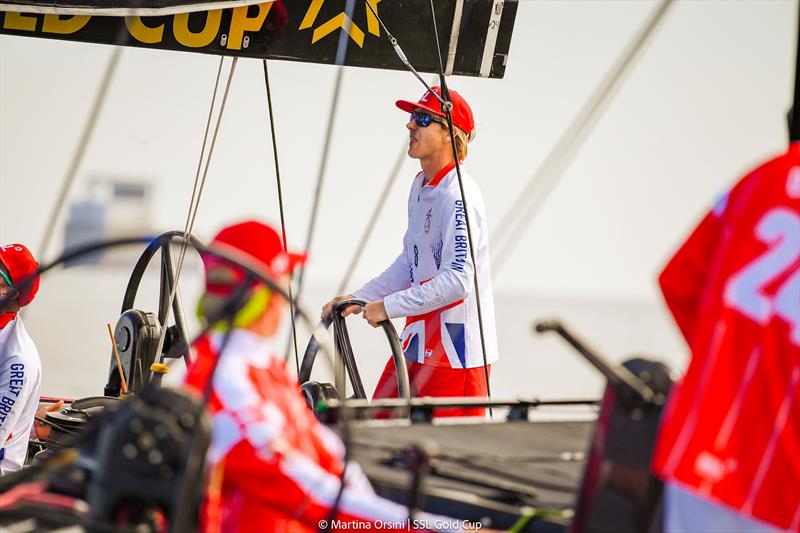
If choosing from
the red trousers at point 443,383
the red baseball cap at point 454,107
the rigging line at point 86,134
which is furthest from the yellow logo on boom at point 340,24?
the red trousers at point 443,383

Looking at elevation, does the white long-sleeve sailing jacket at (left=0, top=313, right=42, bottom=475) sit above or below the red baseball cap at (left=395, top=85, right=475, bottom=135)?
below

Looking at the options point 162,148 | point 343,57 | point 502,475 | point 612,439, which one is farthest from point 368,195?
point 162,148

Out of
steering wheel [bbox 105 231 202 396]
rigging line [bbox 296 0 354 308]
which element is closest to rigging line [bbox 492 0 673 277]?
rigging line [bbox 296 0 354 308]

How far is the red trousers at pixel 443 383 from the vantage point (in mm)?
3803

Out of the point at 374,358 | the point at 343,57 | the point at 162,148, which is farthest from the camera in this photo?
the point at 162,148

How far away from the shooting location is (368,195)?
736 cm

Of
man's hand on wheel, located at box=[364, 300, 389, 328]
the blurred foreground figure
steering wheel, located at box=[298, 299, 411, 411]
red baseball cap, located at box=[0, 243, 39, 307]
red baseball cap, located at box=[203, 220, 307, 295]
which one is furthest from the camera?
red baseball cap, located at box=[0, 243, 39, 307]

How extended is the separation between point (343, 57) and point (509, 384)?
1722 centimetres

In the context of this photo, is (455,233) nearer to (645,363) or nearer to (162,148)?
(645,363)

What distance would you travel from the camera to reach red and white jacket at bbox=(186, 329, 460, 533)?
6.15 ft

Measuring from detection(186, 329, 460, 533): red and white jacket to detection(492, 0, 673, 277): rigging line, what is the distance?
161cm

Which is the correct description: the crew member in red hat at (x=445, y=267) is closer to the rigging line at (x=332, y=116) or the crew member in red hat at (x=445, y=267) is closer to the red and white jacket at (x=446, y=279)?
the red and white jacket at (x=446, y=279)

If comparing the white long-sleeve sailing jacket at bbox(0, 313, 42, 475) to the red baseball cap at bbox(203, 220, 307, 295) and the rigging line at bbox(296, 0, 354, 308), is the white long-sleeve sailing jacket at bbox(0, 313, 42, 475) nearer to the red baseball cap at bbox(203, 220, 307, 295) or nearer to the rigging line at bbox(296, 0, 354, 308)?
the rigging line at bbox(296, 0, 354, 308)

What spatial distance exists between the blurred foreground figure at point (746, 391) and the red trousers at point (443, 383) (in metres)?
1.89
